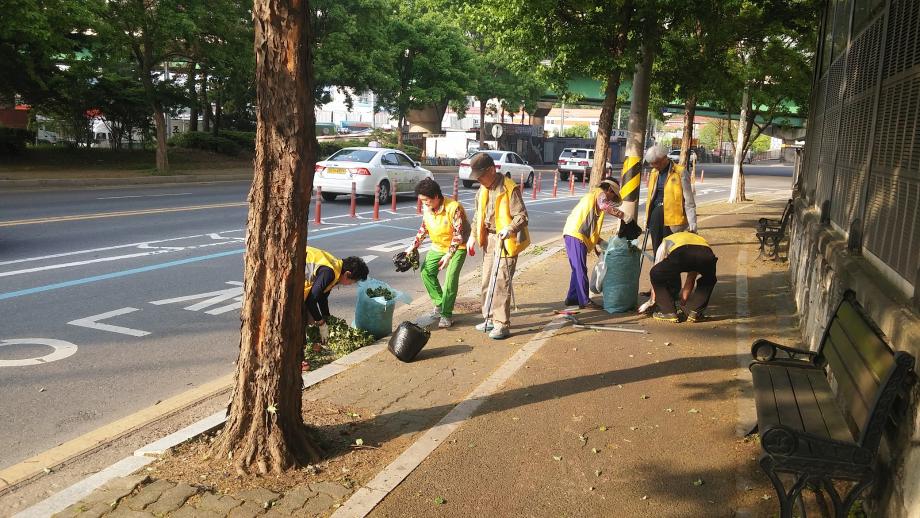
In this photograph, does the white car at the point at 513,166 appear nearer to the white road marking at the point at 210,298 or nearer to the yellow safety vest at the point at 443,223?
the white road marking at the point at 210,298

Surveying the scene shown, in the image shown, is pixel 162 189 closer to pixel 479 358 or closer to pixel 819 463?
pixel 479 358

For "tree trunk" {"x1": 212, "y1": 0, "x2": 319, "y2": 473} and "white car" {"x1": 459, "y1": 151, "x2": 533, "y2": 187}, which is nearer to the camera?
"tree trunk" {"x1": 212, "y1": 0, "x2": 319, "y2": 473}

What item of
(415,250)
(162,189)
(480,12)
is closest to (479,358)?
→ (415,250)

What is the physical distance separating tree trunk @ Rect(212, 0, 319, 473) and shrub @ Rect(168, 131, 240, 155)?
32.6 metres

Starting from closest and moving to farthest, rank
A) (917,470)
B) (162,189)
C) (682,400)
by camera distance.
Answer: (917,470) → (682,400) → (162,189)

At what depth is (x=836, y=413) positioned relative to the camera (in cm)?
383

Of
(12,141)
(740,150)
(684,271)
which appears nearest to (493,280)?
(684,271)

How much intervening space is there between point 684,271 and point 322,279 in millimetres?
3700

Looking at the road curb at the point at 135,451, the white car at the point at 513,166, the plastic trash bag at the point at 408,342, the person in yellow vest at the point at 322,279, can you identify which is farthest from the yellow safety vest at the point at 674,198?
the white car at the point at 513,166

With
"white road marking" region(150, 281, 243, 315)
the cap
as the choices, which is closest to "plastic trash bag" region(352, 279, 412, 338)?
the cap

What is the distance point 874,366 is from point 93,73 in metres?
27.1

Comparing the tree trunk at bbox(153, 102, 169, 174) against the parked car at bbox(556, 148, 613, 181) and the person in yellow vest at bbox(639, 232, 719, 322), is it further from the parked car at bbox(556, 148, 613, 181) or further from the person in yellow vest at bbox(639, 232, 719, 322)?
the person in yellow vest at bbox(639, 232, 719, 322)

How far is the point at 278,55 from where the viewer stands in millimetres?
3830

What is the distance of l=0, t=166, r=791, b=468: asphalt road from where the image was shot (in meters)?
5.34
